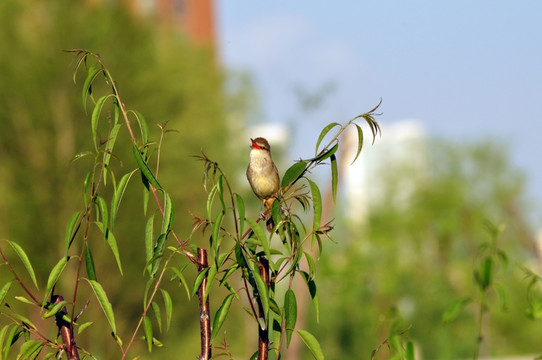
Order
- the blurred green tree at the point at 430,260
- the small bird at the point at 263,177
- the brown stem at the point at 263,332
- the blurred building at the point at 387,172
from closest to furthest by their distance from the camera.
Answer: the brown stem at the point at 263,332
the small bird at the point at 263,177
the blurred green tree at the point at 430,260
the blurred building at the point at 387,172

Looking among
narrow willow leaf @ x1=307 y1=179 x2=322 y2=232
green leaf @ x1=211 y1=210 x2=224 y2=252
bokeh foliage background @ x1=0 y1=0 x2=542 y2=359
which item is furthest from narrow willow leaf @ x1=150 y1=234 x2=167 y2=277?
bokeh foliage background @ x1=0 y1=0 x2=542 y2=359

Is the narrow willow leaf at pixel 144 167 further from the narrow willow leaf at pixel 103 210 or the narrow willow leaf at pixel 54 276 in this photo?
the narrow willow leaf at pixel 54 276

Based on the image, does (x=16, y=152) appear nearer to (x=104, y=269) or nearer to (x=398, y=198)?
(x=104, y=269)

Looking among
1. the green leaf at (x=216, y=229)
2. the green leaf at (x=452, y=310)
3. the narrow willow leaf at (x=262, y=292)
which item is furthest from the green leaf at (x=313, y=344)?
the green leaf at (x=452, y=310)

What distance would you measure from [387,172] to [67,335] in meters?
34.6

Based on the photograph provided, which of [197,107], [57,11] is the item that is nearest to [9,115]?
[57,11]

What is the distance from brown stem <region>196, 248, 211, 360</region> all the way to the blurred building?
29195 mm

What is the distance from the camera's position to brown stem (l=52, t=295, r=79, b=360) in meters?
1.82

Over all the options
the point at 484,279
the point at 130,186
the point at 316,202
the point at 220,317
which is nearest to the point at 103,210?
the point at 220,317

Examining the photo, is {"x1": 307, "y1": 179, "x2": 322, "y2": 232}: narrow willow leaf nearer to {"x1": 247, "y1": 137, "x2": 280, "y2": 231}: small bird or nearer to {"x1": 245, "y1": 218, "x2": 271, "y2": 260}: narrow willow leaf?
{"x1": 245, "y1": 218, "x2": 271, "y2": 260}: narrow willow leaf

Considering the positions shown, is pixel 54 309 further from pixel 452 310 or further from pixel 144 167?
pixel 452 310

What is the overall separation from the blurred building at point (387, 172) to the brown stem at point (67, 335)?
29.2 metres

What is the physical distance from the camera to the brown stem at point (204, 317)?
70.7 inches

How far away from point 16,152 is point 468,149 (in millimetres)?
22319
